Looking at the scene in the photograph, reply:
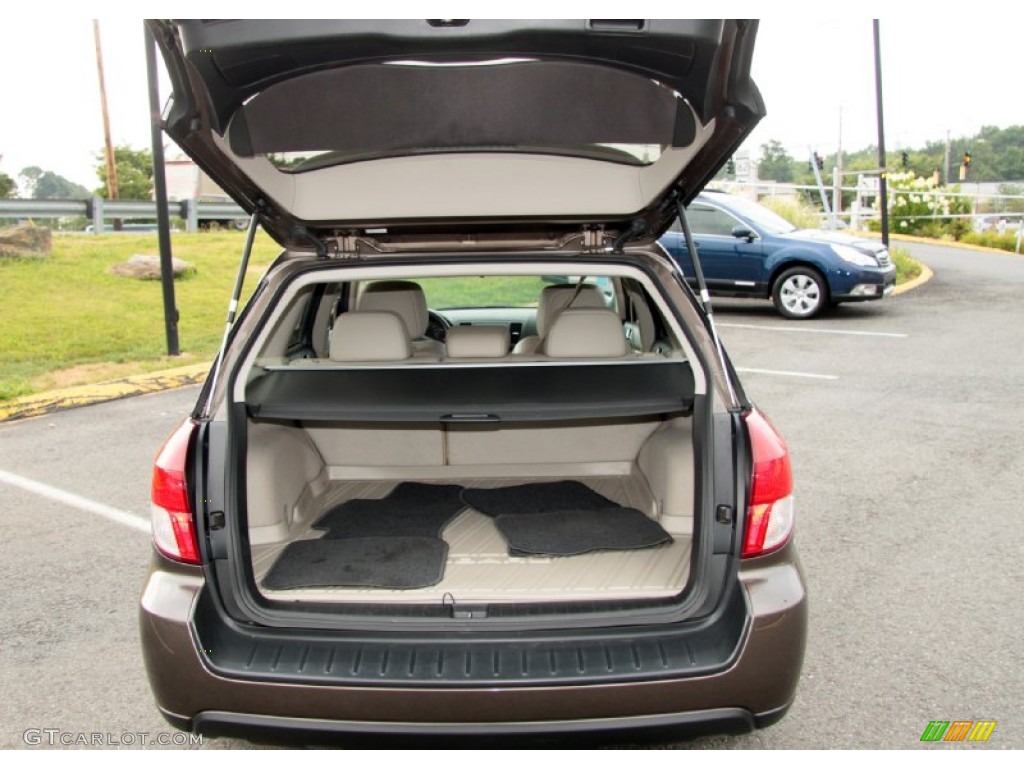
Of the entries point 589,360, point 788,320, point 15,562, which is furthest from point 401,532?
point 788,320

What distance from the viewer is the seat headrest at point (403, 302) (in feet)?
13.9

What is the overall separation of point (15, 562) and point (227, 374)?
2258 mm

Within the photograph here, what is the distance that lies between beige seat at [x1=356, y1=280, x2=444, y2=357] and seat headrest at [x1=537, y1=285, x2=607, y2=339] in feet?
1.68

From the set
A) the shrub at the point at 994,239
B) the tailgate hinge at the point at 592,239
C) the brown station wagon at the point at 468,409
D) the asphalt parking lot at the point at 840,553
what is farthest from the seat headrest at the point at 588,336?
the shrub at the point at 994,239

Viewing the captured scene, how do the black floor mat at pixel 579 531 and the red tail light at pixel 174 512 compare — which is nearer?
the red tail light at pixel 174 512

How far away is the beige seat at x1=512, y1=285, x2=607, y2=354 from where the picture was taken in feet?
13.2

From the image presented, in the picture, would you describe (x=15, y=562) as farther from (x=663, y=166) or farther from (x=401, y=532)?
(x=663, y=166)

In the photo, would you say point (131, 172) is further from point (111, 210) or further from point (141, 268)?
point (141, 268)

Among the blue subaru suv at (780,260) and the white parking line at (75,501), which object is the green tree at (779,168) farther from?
the white parking line at (75,501)

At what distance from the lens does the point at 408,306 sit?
4371 mm

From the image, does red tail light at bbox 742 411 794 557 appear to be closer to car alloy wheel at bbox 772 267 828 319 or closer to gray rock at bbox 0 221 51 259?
car alloy wheel at bbox 772 267 828 319

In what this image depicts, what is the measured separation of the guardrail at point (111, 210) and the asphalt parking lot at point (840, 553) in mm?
7976

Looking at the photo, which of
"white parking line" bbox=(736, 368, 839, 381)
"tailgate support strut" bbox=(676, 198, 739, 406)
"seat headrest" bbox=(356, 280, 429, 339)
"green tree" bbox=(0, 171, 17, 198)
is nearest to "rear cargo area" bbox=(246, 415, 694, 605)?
"tailgate support strut" bbox=(676, 198, 739, 406)

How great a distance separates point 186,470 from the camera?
232 centimetres
